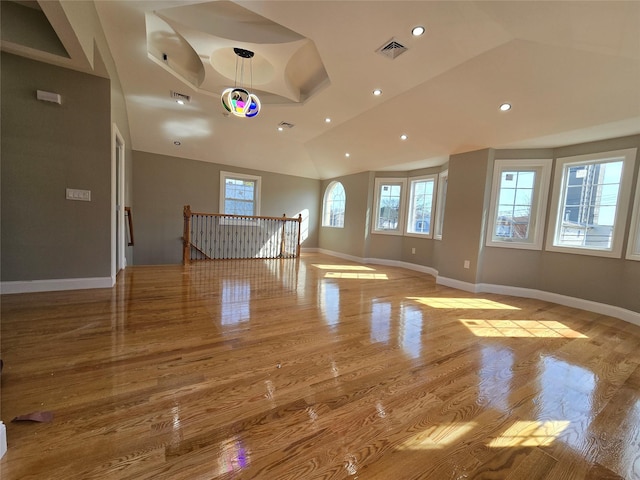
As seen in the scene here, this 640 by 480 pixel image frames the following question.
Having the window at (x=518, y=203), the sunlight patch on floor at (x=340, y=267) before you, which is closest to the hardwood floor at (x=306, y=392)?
the window at (x=518, y=203)

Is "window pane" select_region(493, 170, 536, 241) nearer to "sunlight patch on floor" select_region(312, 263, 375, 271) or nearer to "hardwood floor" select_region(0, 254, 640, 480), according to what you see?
"hardwood floor" select_region(0, 254, 640, 480)

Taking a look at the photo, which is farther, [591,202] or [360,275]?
[360,275]

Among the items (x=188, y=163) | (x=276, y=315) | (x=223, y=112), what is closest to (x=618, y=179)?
(x=276, y=315)

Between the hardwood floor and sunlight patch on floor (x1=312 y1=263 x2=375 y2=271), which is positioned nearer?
the hardwood floor

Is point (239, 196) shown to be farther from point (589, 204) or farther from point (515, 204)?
point (589, 204)

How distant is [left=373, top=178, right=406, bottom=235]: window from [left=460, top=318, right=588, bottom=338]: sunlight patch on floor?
145 inches

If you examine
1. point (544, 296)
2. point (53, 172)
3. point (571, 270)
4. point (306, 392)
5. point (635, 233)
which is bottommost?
point (306, 392)

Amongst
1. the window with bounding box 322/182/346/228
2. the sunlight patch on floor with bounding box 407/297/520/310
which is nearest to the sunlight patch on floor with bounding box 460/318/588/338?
the sunlight patch on floor with bounding box 407/297/520/310

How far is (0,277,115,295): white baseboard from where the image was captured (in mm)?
2945

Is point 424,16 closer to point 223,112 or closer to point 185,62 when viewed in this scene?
point 185,62

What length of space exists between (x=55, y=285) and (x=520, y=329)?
17.3 feet

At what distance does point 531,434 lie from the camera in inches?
52.9

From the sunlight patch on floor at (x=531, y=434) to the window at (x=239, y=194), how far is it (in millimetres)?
6997

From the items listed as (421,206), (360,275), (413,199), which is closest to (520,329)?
(360,275)
